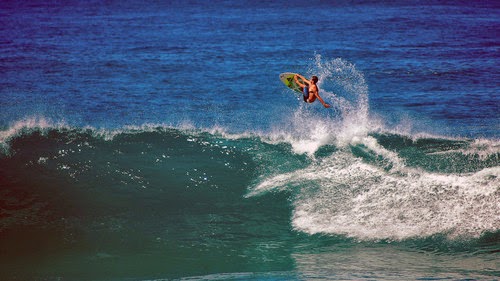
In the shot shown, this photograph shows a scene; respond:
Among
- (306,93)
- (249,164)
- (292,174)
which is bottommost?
(292,174)

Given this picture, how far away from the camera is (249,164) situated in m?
18.4

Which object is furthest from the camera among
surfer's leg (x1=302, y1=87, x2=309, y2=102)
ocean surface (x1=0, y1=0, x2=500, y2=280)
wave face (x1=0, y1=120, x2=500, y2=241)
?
surfer's leg (x1=302, y1=87, x2=309, y2=102)

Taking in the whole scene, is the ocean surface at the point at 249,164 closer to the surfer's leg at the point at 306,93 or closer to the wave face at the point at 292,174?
the wave face at the point at 292,174

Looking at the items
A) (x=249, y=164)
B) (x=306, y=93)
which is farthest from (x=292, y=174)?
(x=306, y=93)

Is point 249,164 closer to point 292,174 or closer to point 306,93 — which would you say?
point 292,174

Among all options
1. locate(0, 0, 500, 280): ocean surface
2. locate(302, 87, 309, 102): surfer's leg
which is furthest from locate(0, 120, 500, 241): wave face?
locate(302, 87, 309, 102): surfer's leg

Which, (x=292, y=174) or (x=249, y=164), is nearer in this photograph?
(x=292, y=174)

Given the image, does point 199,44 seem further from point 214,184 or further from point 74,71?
point 214,184

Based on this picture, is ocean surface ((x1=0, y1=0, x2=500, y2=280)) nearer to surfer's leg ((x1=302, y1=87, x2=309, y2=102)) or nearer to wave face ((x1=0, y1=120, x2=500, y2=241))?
wave face ((x1=0, y1=120, x2=500, y2=241))

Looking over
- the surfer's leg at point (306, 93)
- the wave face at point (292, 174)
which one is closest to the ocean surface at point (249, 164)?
the wave face at point (292, 174)

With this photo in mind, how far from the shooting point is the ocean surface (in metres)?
14.1

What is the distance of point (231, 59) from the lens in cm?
3266

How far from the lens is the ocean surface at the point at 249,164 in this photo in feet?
46.2

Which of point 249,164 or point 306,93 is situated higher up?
point 306,93
